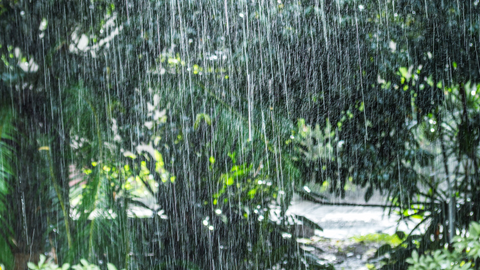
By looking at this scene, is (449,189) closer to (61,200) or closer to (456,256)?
(456,256)

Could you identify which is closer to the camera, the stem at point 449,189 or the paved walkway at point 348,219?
the stem at point 449,189

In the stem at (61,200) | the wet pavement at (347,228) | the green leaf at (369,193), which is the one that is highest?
the stem at (61,200)

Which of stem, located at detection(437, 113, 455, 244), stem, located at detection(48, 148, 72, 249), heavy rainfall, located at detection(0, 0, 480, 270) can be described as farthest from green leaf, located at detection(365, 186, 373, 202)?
stem, located at detection(48, 148, 72, 249)

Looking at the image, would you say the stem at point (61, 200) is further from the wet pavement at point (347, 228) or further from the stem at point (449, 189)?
the stem at point (449, 189)

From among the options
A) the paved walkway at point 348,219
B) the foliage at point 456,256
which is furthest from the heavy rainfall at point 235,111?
the paved walkway at point 348,219

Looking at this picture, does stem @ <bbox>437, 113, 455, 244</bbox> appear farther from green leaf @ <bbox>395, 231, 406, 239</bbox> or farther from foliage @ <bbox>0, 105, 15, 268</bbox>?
foliage @ <bbox>0, 105, 15, 268</bbox>

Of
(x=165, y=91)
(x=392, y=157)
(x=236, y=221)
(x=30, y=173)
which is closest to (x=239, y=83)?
(x=165, y=91)

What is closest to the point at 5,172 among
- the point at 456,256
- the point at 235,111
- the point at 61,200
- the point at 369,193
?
the point at 61,200

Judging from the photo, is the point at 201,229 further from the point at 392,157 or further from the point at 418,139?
the point at 418,139

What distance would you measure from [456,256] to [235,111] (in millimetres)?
1240

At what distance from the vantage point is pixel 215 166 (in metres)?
2.14

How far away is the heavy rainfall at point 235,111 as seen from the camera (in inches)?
79.7

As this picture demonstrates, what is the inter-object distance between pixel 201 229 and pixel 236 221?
0.59 feet

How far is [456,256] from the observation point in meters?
2.14
